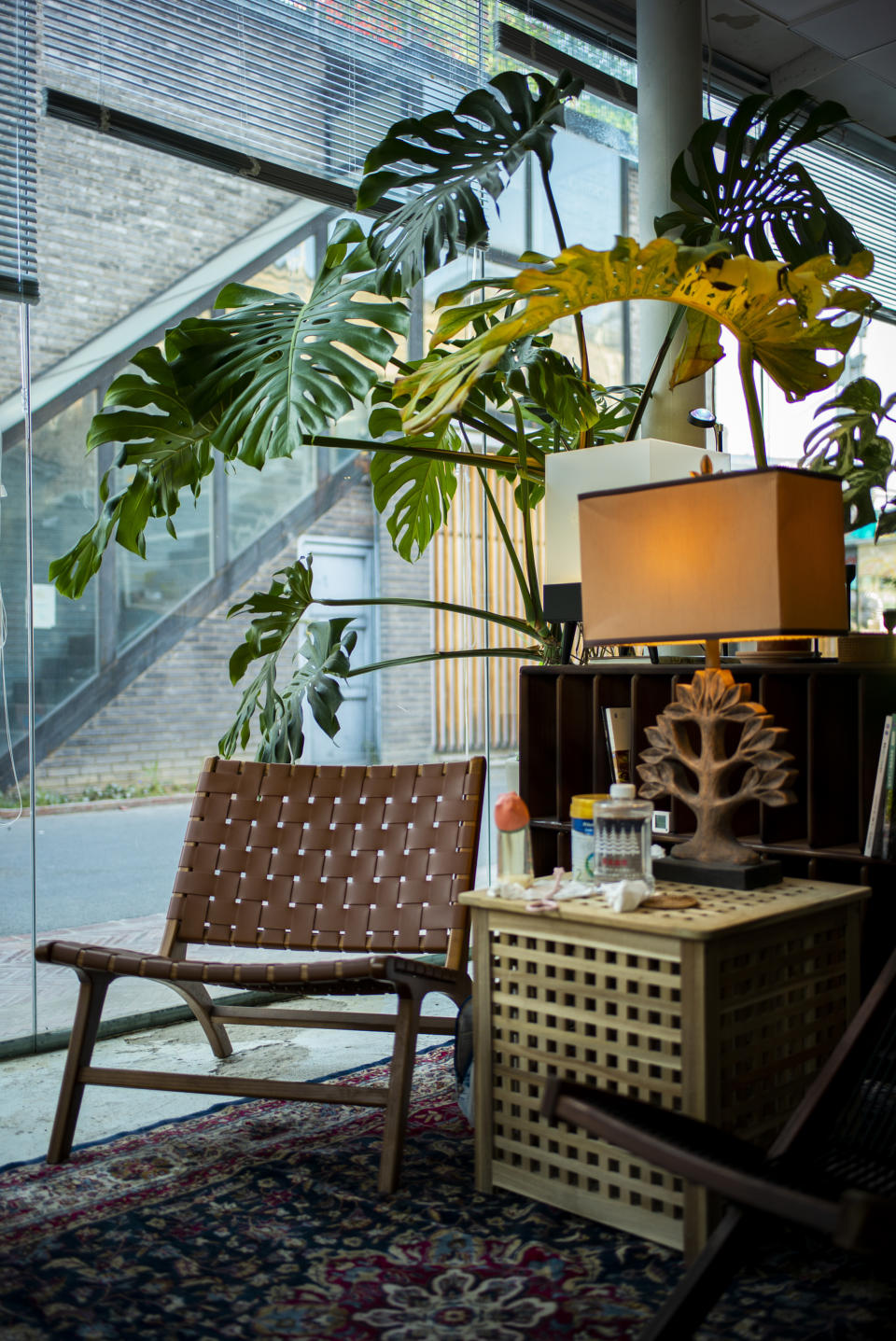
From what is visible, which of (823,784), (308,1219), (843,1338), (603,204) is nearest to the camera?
(843,1338)

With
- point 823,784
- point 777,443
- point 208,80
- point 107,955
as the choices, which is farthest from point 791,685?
point 777,443

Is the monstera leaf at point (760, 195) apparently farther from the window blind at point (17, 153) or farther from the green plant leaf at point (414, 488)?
the window blind at point (17, 153)

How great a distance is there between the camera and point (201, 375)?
297 cm

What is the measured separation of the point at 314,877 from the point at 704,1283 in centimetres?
145

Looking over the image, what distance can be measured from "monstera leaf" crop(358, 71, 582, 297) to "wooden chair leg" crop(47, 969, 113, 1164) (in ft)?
6.11

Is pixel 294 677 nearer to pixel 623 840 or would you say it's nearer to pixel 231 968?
pixel 231 968

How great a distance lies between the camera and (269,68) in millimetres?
3848

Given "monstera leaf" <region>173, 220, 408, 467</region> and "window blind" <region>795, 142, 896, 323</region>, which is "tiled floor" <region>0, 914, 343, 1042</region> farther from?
"window blind" <region>795, 142, 896, 323</region>

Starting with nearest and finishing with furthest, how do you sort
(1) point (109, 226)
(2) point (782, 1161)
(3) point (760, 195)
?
(2) point (782, 1161)
(3) point (760, 195)
(1) point (109, 226)

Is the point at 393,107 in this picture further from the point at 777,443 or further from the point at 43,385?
the point at 777,443

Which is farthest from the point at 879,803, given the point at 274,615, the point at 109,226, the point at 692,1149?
the point at 109,226

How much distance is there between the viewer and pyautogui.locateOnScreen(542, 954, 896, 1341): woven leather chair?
139cm

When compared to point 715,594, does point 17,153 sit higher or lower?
higher

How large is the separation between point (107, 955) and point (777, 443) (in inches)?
167
